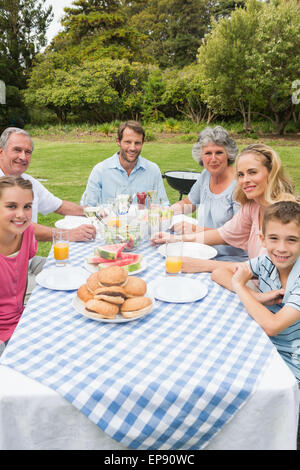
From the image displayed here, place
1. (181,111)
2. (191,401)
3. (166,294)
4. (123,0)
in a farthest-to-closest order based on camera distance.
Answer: (123,0)
(181,111)
(166,294)
(191,401)

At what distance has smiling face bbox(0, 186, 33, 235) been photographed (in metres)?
2.16

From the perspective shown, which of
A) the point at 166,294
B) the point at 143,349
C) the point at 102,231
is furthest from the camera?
the point at 102,231

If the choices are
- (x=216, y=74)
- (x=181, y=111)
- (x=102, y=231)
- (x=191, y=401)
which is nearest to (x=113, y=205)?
(x=102, y=231)

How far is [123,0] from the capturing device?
1229 inches

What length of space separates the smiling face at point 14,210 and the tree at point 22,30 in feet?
78.7

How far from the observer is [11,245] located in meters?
2.25

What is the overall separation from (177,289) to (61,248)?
76cm

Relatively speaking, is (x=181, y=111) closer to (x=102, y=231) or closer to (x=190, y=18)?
(x=190, y=18)

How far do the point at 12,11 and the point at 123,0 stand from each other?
1010 cm

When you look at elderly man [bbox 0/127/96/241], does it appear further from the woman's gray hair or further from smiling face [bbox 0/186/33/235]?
the woman's gray hair

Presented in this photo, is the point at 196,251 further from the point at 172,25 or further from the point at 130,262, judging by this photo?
the point at 172,25

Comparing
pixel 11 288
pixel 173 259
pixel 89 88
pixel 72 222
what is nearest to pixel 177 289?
pixel 173 259

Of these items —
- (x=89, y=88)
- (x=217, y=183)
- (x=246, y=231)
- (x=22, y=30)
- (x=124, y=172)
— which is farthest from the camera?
(x=22, y=30)
